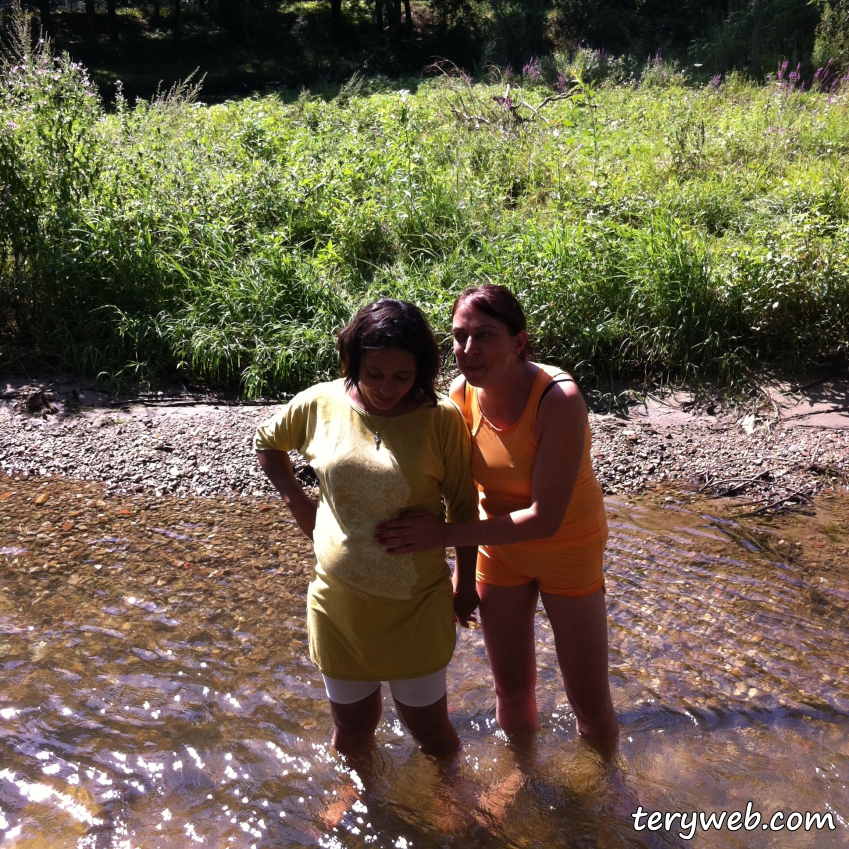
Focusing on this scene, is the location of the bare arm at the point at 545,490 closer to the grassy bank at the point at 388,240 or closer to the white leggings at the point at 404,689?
the white leggings at the point at 404,689

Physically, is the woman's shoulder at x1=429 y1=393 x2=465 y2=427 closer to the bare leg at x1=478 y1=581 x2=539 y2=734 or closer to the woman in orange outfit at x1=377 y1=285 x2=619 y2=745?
the woman in orange outfit at x1=377 y1=285 x2=619 y2=745

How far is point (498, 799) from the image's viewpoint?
311 cm

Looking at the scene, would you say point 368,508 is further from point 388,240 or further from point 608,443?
point 388,240

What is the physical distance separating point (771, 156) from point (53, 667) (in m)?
8.26

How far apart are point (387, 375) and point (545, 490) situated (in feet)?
1.80

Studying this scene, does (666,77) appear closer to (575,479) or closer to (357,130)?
(357,130)

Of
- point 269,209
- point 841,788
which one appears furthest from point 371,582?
point 269,209

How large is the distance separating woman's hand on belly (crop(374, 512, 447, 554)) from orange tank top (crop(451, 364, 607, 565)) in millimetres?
278

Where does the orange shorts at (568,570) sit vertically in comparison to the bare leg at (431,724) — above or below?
above

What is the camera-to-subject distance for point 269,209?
7.86 meters

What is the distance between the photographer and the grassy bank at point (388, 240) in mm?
6355

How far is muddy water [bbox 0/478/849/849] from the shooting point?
3.04 metres

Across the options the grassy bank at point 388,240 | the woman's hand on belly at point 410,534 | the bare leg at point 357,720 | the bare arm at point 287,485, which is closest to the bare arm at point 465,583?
the woman's hand on belly at point 410,534

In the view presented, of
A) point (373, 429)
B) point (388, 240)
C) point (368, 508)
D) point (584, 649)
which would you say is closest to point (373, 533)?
point (368, 508)
